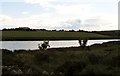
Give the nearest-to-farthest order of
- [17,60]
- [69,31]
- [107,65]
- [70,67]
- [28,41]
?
1. [70,67]
2. [107,65]
3. [17,60]
4. [28,41]
5. [69,31]

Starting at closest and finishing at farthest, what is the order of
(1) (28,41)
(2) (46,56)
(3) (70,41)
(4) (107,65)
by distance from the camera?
1. (4) (107,65)
2. (2) (46,56)
3. (1) (28,41)
4. (3) (70,41)

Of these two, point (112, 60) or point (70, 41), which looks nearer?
point (112, 60)

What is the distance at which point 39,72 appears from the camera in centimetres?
2012

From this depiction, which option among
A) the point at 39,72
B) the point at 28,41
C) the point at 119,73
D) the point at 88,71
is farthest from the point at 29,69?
the point at 28,41

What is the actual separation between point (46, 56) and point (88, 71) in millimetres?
9194

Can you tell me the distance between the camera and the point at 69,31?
72.9m

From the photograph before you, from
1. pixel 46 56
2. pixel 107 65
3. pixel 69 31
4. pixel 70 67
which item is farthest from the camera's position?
pixel 69 31

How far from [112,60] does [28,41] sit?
3273 cm

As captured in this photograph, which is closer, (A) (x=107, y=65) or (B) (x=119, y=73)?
(B) (x=119, y=73)

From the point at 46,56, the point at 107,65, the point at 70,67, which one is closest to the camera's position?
the point at 70,67

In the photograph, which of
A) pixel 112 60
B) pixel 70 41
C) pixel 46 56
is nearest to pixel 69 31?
pixel 70 41

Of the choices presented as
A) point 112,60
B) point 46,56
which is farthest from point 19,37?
point 112,60

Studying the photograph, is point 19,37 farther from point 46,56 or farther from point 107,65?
point 107,65

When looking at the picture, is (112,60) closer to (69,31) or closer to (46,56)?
(46,56)
